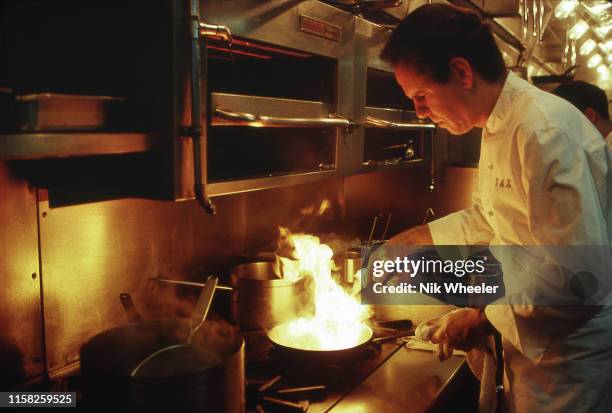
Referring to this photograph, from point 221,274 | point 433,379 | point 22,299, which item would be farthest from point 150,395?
point 221,274

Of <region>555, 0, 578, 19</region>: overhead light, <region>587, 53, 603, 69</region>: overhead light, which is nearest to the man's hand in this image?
<region>555, 0, 578, 19</region>: overhead light

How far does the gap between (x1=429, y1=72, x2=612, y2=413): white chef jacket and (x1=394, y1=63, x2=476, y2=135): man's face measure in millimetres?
92

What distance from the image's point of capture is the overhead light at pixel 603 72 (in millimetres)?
6484

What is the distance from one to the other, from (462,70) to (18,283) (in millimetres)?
1369

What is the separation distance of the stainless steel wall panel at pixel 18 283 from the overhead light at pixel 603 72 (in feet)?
22.5

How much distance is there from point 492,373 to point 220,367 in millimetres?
1069

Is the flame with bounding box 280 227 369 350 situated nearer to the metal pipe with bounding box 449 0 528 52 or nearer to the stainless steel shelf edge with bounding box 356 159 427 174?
the stainless steel shelf edge with bounding box 356 159 427 174

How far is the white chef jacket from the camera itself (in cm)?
139

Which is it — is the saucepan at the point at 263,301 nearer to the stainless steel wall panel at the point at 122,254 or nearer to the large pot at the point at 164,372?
the stainless steel wall panel at the point at 122,254

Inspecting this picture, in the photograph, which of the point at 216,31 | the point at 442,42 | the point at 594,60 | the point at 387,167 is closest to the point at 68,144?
the point at 216,31

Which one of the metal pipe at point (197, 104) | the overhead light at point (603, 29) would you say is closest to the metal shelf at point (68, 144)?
the metal pipe at point (197, 104)

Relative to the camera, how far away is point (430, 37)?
61.4 inches

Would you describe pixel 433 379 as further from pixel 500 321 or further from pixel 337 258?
pixel 337 258

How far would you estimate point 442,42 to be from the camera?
1.56 meters
